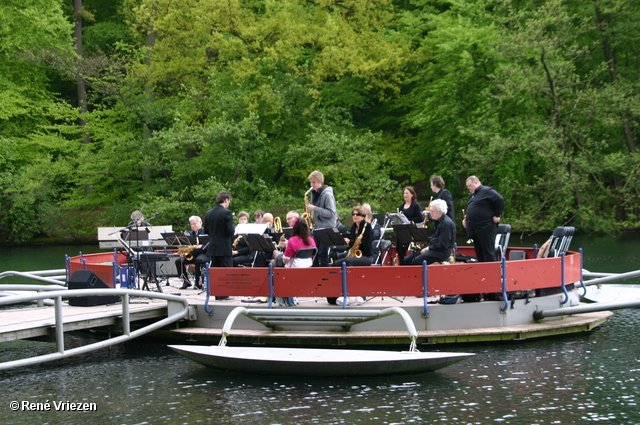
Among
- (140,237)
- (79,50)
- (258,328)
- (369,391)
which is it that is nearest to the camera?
(369,391)

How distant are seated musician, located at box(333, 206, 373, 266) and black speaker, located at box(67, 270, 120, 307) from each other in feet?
13.2

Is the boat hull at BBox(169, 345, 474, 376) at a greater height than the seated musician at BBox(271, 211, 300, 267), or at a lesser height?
lesser

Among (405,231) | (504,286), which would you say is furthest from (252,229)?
(504,286)

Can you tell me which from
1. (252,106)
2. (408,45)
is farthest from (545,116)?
(252,106)

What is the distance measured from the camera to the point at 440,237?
11.3 meters

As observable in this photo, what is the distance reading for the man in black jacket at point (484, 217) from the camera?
11.5 metres

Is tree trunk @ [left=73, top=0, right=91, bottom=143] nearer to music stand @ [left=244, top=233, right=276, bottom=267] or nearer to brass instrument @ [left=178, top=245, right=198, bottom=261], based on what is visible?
brass instrument @ [left=178, top=245, right=198, bottom=261]

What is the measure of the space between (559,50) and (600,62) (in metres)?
4.30

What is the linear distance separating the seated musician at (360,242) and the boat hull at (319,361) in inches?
78.5

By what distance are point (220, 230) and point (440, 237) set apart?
11.4 ft

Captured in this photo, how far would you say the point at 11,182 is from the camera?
37.0m

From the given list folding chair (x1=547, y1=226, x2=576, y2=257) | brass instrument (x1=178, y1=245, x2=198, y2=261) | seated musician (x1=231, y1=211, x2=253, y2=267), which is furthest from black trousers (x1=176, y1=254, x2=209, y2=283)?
folding chair (x1=547, y1=226, x2=576, y2=257)

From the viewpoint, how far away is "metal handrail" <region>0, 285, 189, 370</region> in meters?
9.55

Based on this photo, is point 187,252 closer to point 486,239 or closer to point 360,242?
point 360,242
